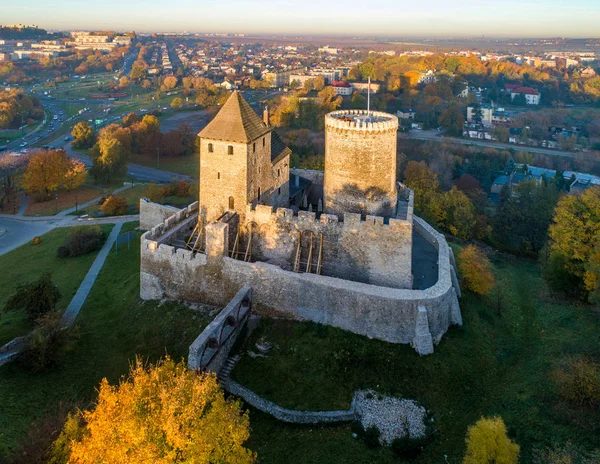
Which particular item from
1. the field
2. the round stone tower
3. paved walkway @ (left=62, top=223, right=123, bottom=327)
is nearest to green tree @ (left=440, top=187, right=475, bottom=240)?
the field

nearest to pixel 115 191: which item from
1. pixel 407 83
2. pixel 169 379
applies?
pixel 169 379

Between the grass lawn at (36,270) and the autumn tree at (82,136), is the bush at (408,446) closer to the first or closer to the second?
the grass lawn at (36,270)

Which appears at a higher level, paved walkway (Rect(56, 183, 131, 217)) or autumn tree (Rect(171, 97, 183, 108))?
autumn tree (Rect(171, 97, 183, 108))

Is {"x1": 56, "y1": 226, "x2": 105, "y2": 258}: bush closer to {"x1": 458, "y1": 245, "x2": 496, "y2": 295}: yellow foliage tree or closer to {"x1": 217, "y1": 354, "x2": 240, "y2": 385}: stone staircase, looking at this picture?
{"x1": 217, "y1": 354, "x2": 240, "y2": 385}: stone staircase

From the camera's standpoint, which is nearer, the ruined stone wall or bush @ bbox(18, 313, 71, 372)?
bush @ bbox(18, 313, 71, 372)

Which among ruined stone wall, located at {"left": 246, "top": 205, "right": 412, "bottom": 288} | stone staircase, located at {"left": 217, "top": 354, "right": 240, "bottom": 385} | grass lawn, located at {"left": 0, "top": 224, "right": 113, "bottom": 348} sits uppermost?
ruined stone wall, located at {"left": 246, "top": 205, "right": 412, "bottom": 288}

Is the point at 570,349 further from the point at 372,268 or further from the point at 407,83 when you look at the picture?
the point at 407,83
